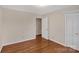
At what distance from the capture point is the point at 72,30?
155 centimetres

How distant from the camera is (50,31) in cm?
174

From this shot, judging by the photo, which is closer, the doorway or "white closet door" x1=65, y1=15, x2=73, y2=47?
"white closet door" x1=65, y1=15, x2=73, y2=47

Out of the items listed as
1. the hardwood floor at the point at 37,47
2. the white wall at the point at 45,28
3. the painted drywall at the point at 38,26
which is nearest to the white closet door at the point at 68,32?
the hardwood floor at the point at 37,47

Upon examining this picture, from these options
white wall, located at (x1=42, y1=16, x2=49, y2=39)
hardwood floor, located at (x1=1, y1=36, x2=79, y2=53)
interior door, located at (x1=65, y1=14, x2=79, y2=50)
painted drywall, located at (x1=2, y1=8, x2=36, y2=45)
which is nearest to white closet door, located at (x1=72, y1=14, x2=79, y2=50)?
interior door, located at (x1=65, y1=14, x2=79, y2=50)

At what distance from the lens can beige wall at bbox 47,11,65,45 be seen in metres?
1.62

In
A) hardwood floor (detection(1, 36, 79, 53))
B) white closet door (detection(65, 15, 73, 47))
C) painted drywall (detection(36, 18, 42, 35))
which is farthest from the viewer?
painted drywall (detection(36, 18, 42, 35))

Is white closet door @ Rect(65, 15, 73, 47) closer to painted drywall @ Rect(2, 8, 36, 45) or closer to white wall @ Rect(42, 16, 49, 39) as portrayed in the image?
white wall @ Rect(42, 16, 49, 39)

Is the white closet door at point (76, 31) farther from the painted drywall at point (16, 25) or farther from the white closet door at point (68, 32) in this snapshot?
the painted drywall at point (16, 25)

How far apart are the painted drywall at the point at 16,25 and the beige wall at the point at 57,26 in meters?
0.36

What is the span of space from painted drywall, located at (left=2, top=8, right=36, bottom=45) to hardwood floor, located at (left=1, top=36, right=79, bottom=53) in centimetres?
11
